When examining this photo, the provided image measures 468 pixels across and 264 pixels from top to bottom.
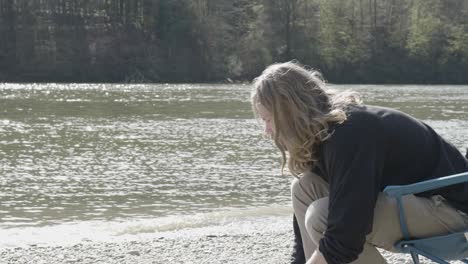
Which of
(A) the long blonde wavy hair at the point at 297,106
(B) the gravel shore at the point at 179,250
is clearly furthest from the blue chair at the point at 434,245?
(B) the gravel shore at the point at 179,250

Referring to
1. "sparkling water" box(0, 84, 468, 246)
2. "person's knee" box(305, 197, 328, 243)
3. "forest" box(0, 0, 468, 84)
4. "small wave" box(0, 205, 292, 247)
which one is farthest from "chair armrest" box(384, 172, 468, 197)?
"forest" box(0, 0, 468, 84)

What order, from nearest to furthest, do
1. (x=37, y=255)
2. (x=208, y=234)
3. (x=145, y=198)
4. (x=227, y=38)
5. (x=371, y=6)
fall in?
(x=37, y=255)
(x=208, y=234)
(x=145, y=198)
(x=227, y=38)
(x=371, y=6)

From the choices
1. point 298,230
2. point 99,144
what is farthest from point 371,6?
point 298,230

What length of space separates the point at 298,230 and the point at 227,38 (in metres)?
74.9

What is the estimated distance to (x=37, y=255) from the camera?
6320 mm

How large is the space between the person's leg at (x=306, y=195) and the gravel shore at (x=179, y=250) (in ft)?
7.52

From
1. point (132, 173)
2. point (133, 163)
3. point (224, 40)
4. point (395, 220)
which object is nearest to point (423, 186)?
point (395, 220)

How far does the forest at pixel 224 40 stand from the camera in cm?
7094

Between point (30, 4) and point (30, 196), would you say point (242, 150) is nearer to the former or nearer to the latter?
point (30, 196)

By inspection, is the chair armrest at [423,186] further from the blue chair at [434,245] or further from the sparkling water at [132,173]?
the sparkling water at [132,173]

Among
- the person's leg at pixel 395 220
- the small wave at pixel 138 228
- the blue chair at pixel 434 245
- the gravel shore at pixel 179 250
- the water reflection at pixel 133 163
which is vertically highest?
the person's leg at pixel 395 220

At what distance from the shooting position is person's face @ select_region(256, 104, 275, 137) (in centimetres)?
271

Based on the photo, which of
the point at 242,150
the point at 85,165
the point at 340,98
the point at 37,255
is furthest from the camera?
the point at 242,150

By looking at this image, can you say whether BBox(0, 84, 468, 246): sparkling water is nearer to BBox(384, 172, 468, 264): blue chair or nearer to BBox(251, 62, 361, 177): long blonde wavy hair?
BBox(251, 62, 361, 177): long blonde wavy hair
